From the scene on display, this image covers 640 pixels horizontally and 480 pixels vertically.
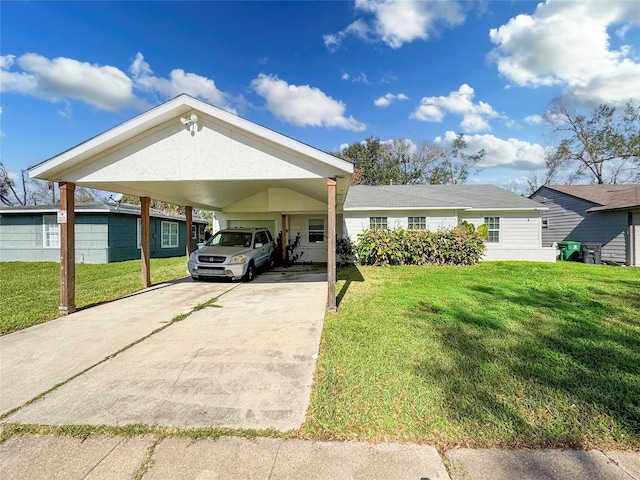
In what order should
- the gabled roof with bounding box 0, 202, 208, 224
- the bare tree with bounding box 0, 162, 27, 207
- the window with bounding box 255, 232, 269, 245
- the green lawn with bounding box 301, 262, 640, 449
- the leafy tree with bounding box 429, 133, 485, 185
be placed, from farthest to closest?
the leafy tree with bounding box 429, 133, 485, 185
the bare tree with bounding box 0, 162, 27, 207
the gabled roof with bounding box 0, 202, 208, 224
the window with bounding box 255, 232, 269, 245
the green lawn with bounding box 301, 262, 640, 449

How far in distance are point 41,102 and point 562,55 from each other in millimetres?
29028

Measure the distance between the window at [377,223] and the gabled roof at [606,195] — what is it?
407 inches

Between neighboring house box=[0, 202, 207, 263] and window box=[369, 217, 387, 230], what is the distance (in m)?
8.51

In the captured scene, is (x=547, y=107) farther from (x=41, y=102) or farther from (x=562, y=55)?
(x=41, y=102)

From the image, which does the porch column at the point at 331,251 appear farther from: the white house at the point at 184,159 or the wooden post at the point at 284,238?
the wooden post at the point at 284,238

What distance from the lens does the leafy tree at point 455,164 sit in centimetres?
3356

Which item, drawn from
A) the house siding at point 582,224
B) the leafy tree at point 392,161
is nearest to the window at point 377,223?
the house siding at point 582,224

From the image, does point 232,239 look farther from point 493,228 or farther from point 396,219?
point 493,228

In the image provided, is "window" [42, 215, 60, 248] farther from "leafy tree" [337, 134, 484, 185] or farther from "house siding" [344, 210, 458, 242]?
"leafy tree" [337, 134, 484, 185]

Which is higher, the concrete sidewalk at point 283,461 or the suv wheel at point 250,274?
the suv wheel at point 250,274

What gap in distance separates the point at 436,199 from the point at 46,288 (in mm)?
15930

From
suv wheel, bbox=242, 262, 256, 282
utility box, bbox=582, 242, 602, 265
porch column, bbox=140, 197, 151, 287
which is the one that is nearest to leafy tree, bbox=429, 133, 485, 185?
utility box, bbox=582, 242, 602, 265

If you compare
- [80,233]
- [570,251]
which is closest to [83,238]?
[80,233]

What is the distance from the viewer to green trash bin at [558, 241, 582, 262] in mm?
14852
